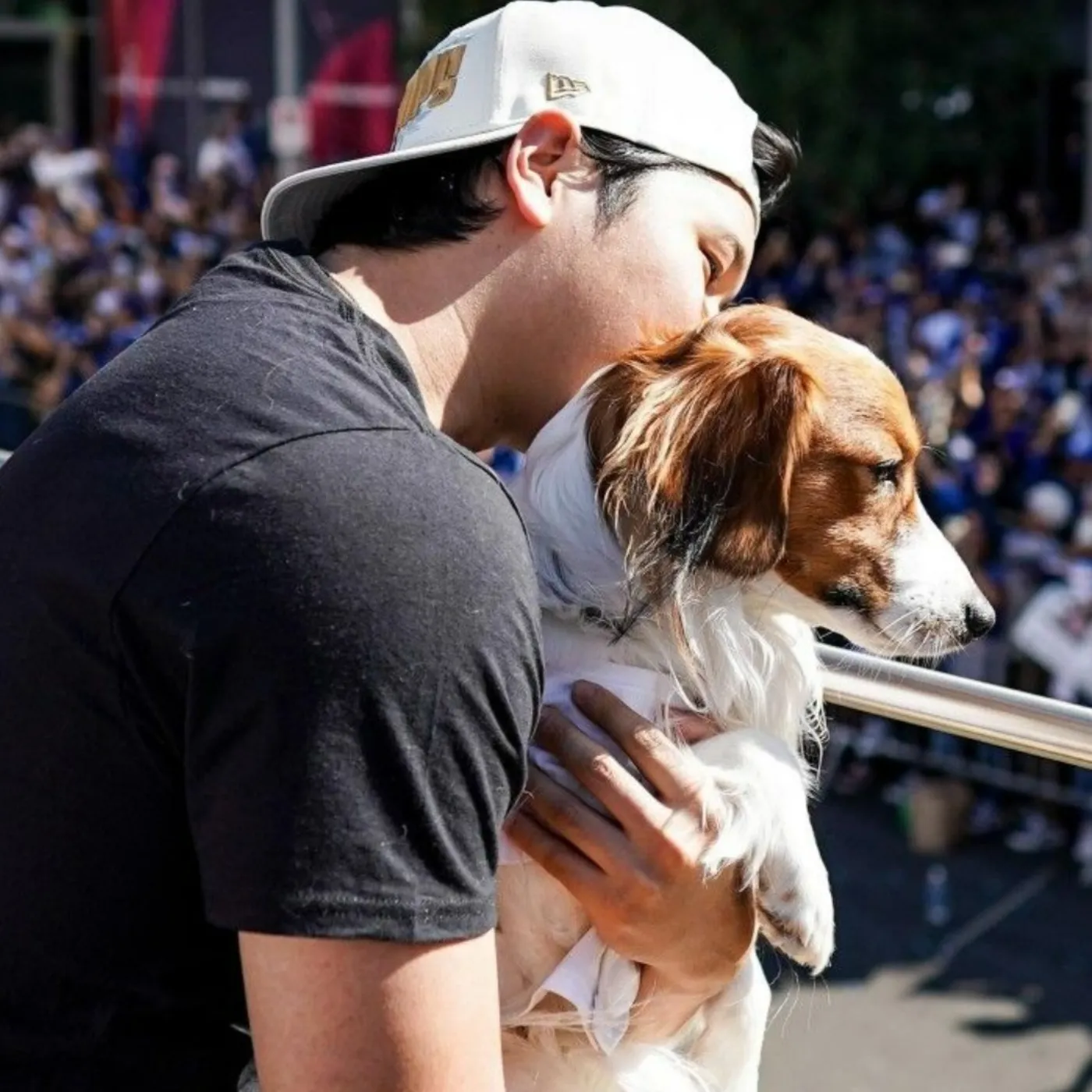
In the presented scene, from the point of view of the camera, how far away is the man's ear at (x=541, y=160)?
164 cm

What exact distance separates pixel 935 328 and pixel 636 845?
39.9 feet

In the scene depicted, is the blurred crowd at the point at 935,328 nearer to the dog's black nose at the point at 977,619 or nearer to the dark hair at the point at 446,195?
the dog's black nose at the point at 977,619

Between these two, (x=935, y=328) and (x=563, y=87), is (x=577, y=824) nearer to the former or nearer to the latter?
(x=563, y=87)

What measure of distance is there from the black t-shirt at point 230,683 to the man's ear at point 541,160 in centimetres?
30

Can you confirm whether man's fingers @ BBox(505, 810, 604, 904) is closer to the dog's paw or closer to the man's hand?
the man's hand

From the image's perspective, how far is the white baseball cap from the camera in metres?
1.70

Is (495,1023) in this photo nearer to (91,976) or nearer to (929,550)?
(91,976)

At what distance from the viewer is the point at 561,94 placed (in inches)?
67.3

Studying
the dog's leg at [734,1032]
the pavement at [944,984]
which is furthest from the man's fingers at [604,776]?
the pavement at [944,984]

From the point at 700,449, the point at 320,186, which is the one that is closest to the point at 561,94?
the point at 320,186

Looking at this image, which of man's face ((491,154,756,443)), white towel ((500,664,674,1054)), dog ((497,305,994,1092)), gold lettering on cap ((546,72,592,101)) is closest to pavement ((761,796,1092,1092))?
dog ((497,305,994,1092))

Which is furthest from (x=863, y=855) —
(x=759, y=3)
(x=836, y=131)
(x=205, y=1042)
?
(x=759, y=3)

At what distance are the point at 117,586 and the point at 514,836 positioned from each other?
69cm

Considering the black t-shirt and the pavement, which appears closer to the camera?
the black t-shirt
